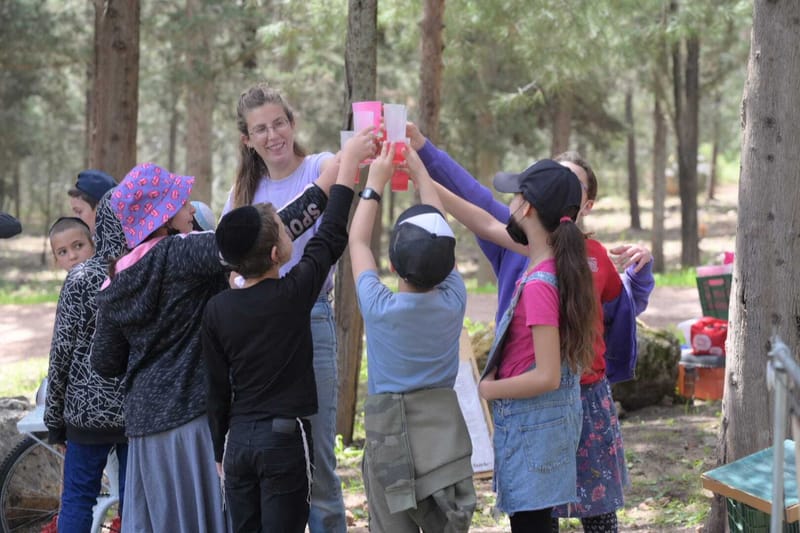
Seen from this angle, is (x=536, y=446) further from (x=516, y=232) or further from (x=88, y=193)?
(x=88, y=193)

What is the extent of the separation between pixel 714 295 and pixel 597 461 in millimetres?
5905

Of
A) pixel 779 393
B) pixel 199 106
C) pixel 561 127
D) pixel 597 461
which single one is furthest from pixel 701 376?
pixel 199 106

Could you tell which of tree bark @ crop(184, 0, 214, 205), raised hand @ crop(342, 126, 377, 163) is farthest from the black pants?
tree bark @ crop(184, 0, 214, 205)

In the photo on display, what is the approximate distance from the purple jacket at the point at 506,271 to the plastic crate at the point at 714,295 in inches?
208

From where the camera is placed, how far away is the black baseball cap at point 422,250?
295 centimetres

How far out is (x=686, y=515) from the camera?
16.0ft

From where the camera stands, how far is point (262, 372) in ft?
10.2

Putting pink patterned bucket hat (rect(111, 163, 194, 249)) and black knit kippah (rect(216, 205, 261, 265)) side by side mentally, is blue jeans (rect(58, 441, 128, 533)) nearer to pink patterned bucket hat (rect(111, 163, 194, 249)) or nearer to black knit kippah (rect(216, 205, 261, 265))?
pink patterned bucket hat (rect(111, 163, 194, 249))

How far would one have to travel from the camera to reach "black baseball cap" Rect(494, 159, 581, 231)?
125 inches

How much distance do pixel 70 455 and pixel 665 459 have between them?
12.4ft

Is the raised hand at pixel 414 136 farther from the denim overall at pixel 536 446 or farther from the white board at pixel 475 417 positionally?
the white board at pixel 475 417

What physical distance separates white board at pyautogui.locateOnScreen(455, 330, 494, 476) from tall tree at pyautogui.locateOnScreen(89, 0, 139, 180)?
11.0 feet

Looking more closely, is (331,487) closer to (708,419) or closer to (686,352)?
(708,419)

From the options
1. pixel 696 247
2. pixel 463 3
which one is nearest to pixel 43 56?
pixel 463 3
